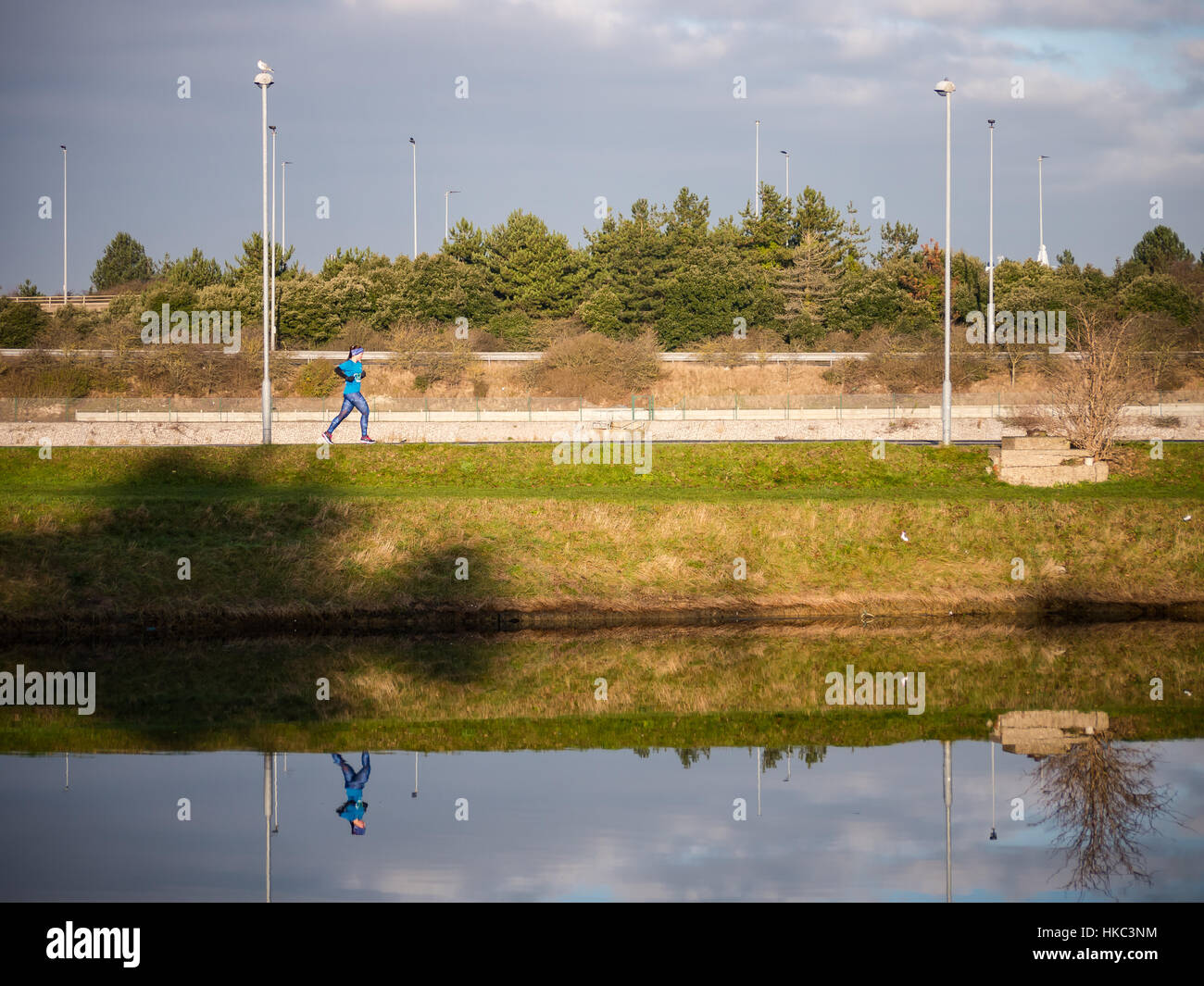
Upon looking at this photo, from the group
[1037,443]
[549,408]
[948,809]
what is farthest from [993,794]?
[549,408]

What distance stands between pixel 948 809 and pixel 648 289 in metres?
70.1

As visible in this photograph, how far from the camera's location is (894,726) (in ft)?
50.0

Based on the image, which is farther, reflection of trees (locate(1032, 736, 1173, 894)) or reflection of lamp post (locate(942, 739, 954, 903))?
reflection of trees (locate(1032, 736, 1173, 894))

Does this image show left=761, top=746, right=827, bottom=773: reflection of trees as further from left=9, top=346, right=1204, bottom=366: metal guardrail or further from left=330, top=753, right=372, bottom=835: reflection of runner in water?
left=9, top=346, right=1204, bottom=366: metal guardrail

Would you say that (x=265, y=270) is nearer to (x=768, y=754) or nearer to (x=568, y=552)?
(x=568, y=552)

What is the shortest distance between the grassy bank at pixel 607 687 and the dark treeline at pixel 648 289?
5496 cm

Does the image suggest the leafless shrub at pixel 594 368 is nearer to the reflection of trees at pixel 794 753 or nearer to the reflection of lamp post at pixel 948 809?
the reflection of trees at pixel 794 753

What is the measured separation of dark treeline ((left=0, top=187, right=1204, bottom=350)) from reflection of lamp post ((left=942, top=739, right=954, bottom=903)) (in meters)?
61.3

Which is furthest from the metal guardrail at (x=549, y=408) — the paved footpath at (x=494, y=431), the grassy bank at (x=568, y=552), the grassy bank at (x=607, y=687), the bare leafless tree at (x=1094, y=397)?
the grassy bank at (x=607, y=687)

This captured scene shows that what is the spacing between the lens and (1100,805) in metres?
11.8

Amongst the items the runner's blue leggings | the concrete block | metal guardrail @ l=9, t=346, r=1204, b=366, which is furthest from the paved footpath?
metal guardrail @ l=9, t=346, r=1204, b=366

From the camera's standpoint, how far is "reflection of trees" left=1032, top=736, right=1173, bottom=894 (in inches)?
404
